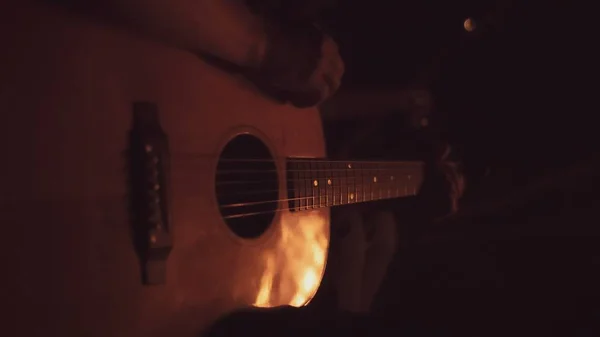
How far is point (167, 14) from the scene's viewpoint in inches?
22.3

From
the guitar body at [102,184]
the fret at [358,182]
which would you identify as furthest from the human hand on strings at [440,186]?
the guitar body at [102,184]

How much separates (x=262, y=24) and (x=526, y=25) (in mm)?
935

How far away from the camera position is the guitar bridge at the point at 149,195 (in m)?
0.54

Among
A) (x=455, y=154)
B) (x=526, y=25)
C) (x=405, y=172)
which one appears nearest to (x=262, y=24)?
(x=405, y=172)

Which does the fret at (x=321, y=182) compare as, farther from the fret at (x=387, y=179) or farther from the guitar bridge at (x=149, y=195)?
the guitar bridge at (x=149, y=195)

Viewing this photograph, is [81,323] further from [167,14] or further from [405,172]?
[405,172]

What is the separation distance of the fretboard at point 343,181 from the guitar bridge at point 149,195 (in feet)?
0.87

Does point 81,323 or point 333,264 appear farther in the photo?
point 333,264

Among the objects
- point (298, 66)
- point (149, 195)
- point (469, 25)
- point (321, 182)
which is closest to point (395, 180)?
point (321, 182)

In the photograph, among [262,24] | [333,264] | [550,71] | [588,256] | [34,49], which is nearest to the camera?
[34,49]

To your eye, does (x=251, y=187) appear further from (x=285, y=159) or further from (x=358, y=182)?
(x=358, y=182)

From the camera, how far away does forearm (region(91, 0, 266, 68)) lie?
0.54 meters

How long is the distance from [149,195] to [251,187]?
Answer: 0.24m

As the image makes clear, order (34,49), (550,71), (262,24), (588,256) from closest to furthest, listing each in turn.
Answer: (34,49), (262,24), (588,256), (550,71)
